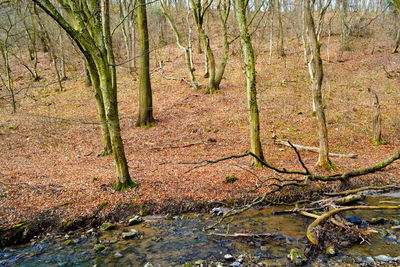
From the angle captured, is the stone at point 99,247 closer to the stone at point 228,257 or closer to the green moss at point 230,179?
the stone at point 228,257

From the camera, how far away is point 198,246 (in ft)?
17.8

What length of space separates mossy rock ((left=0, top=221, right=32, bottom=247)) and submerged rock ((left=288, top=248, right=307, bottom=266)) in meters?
5.50

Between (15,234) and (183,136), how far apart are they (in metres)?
8.71

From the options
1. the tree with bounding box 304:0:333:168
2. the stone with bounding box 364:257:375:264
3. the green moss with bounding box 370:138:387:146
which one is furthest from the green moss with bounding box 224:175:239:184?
the green moss with bounding box 370:138:387:146

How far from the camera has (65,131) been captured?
50.9ft

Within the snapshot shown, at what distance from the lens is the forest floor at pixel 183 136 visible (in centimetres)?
758

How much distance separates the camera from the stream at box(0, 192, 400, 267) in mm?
4758

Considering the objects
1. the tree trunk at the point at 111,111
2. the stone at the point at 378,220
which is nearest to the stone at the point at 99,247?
the tree trunk at the point at 111,111

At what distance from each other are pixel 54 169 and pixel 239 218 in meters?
7.34

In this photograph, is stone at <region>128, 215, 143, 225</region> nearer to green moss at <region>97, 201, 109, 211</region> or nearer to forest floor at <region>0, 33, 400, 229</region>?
forest floor at <region>0, 33, 400, 229</region>

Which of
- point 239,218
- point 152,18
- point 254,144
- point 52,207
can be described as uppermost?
point 152,18

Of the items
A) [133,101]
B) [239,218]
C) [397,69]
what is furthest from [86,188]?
[397,69]

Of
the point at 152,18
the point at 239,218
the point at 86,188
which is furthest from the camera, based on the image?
the point at 152,18

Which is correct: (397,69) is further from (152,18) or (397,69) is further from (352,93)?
(152,18)
